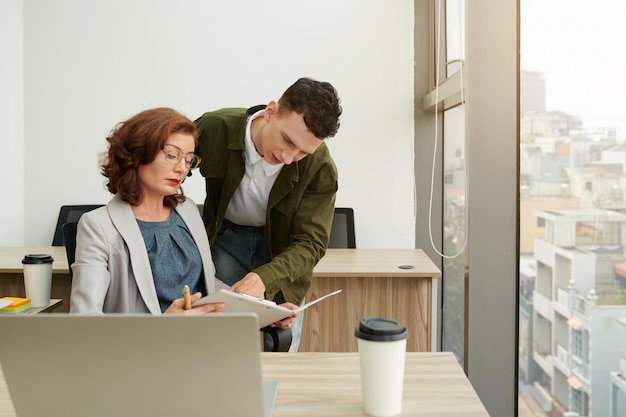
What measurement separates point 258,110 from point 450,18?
183 cm

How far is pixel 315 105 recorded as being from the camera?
1.84m

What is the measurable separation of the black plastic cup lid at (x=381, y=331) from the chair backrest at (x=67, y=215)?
336 cm

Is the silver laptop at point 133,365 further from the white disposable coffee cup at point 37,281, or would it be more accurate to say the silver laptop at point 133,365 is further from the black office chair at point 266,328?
the white disposable coffee cup at point 37,281

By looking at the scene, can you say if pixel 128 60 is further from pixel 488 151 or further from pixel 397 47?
pixel 488 151

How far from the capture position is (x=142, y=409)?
3.45ft

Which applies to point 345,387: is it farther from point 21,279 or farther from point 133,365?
point 21,279

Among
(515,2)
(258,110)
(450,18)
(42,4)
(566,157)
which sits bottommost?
(566,157)

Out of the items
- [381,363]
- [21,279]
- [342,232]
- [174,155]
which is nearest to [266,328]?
[174,155]

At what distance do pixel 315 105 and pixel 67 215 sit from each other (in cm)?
289

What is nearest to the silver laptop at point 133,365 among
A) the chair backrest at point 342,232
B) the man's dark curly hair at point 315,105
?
the man's dark curly hair at point 315,105

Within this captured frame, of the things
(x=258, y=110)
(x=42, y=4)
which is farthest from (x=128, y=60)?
(x=258, y=110)

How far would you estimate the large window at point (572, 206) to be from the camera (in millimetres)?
1767

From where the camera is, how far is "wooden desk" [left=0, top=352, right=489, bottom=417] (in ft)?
3.83

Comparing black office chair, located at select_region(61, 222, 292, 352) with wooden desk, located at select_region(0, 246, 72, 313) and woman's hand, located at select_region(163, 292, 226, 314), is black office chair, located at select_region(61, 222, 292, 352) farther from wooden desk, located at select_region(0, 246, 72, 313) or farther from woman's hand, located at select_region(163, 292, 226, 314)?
wooden desk, located at select_region(0, 246, 72, 313)
